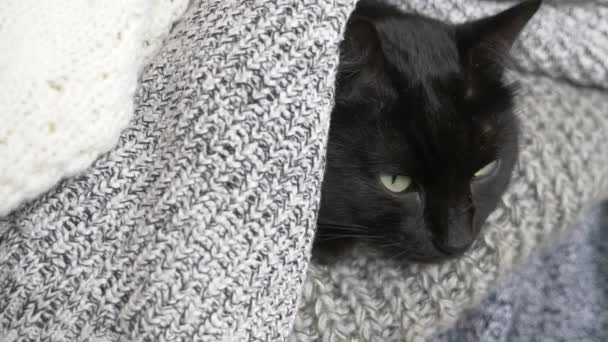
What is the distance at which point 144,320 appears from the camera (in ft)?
1.56

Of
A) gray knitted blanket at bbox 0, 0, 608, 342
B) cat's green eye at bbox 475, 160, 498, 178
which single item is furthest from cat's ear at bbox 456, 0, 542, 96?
gray knitted blanket at bbox 0, 0, 608, 342

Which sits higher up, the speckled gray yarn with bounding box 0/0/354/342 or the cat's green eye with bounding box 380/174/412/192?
the speckled gray yarn with bounding box 0/0/354/342

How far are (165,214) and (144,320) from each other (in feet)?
0.29

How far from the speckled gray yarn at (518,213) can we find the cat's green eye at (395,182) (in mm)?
92

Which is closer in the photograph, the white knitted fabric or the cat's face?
the white knitted fabric

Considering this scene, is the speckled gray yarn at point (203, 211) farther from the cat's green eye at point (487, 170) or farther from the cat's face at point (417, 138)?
the cat's green eye at point (487, 170)

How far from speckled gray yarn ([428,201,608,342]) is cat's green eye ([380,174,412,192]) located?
0.55ft

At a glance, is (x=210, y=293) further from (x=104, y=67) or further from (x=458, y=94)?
(x=458, y=94)

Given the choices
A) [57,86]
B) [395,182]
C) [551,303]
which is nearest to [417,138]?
[395,182]

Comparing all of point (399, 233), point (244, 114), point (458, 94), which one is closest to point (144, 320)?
point (244, 114)

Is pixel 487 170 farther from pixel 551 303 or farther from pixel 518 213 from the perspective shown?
pixel 551 303

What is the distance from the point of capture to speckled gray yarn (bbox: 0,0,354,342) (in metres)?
0.48

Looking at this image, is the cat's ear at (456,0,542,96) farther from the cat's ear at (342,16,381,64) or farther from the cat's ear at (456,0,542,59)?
the cat's ear at (342,16,381,64)

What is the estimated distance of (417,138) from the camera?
67 cm
